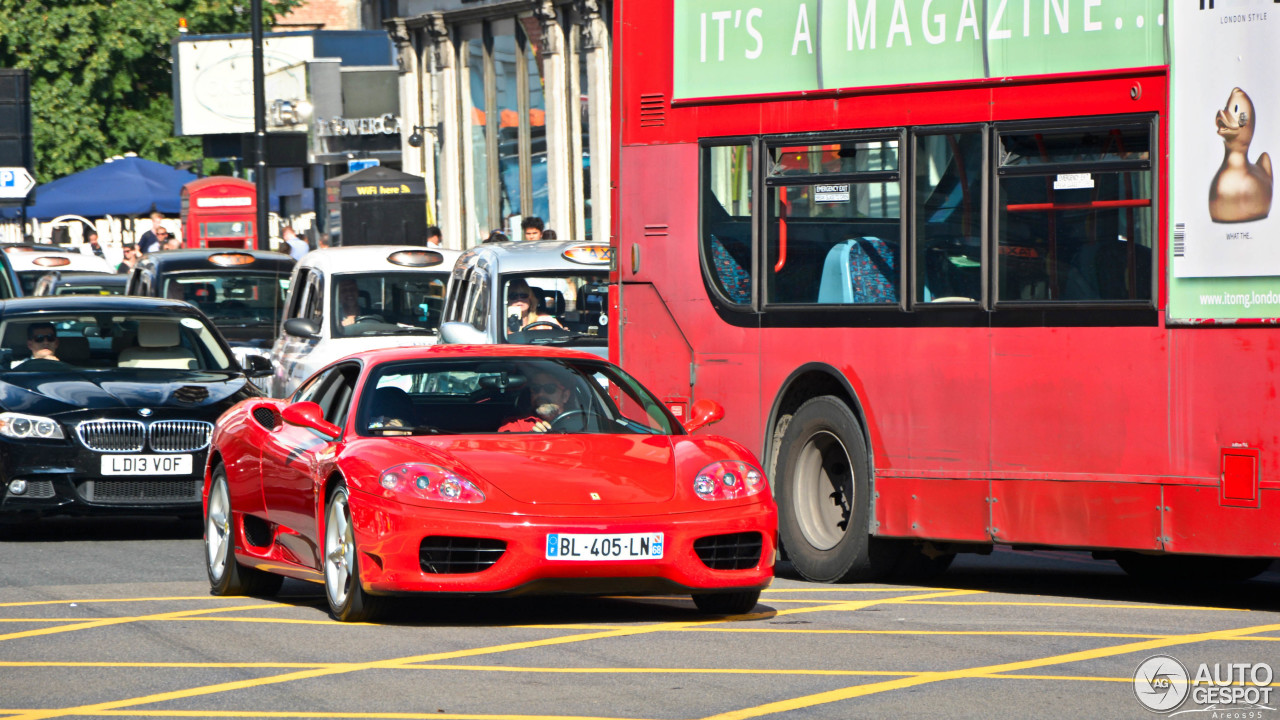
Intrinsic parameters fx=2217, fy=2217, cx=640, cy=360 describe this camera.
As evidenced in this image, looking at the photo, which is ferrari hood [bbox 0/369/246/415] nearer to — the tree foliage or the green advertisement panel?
the green advertisement panel

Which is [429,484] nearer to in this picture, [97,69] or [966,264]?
[966,264]

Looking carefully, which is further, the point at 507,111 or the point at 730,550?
the point at 507,111

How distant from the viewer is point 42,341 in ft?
47.6

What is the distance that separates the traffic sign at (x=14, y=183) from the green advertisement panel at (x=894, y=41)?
22.4 metres

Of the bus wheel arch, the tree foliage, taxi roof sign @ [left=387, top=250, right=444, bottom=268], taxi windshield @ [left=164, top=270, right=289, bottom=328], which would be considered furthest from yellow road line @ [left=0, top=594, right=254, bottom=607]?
the tree foliage

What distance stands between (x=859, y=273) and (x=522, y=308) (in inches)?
171

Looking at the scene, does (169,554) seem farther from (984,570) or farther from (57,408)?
(984,570)

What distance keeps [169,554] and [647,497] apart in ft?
15.8

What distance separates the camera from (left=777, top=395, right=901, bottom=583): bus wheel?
1129cm

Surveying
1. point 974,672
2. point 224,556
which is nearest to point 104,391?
point 224,556

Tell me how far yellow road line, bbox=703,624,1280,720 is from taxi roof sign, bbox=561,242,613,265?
6823 mm

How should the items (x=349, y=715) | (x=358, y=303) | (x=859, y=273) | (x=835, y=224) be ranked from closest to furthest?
(x=349, y=715) < (x=859, y=273) < (x=835, y=224) < (x=358, y=303)

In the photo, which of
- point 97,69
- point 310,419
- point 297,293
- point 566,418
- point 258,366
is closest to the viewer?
point 310,419

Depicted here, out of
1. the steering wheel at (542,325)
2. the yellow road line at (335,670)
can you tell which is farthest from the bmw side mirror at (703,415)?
the steering wheel at (542,325)
